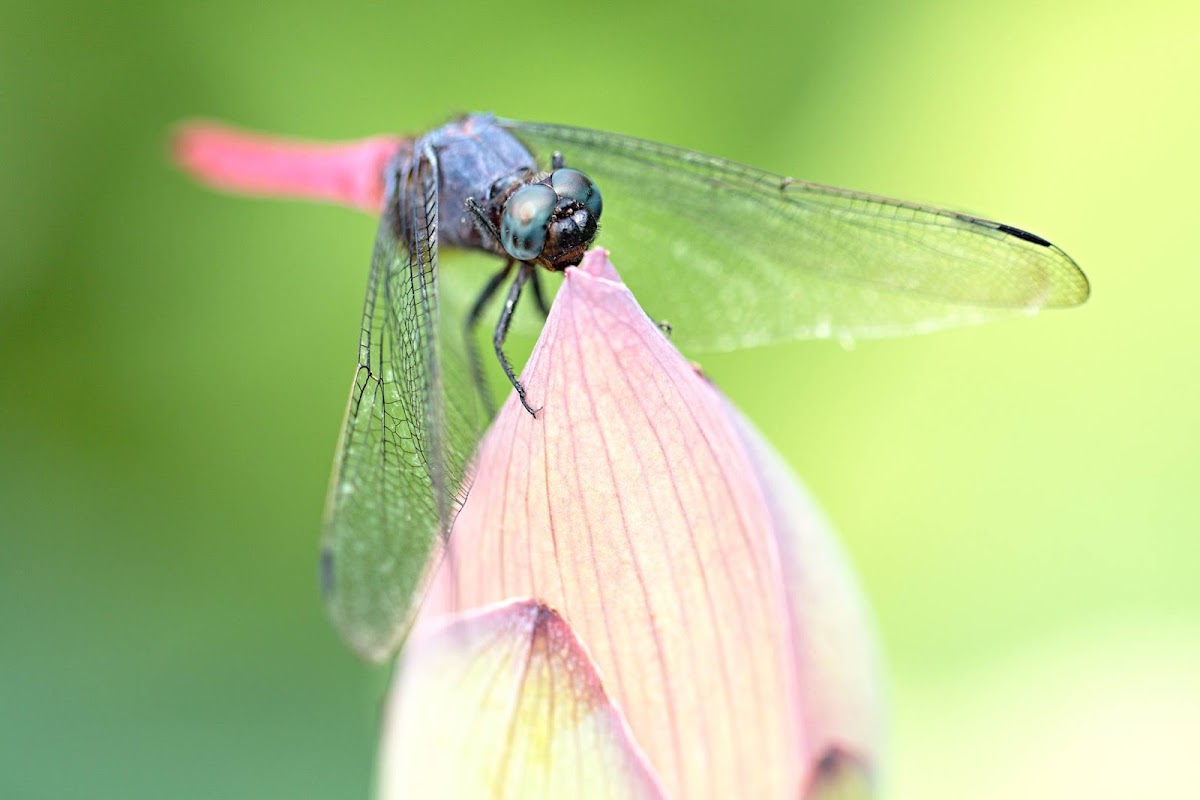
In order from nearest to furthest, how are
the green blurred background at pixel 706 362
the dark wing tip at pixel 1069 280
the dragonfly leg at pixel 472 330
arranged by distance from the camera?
the dark wing tip at pixel 1069 280 → the dragonfly leg at pixel 472 330 → the green blurred background at pixel 706 362

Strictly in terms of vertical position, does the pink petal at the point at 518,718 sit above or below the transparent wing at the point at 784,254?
below

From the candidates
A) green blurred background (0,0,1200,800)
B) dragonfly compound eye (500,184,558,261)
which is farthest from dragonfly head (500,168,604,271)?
green blurred background (0,0,1200,800)

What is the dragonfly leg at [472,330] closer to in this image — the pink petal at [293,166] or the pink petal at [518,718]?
the pink petal at [293,166]

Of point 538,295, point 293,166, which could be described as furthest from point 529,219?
point 293,166

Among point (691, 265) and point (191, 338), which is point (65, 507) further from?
point (691, 265)

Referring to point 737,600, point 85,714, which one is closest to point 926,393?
point 737,600

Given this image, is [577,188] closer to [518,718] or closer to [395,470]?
[395,470]

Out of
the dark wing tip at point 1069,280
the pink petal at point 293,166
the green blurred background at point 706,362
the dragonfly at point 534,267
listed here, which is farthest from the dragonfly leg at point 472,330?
the dark wing tip at point 1069,280
